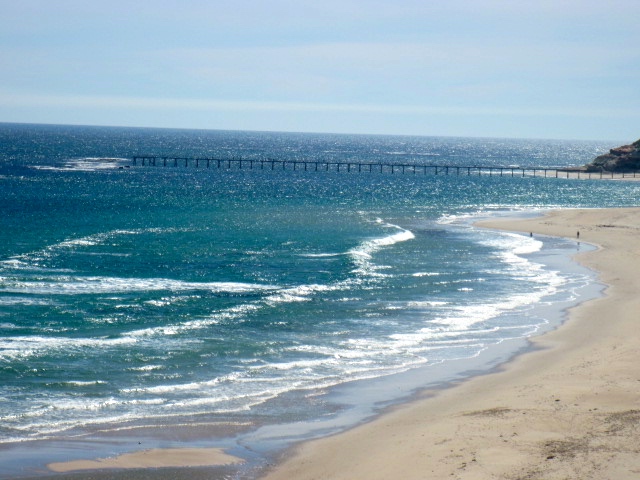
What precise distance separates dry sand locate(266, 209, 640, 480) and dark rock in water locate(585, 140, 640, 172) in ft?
400

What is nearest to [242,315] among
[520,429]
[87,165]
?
[520,429]

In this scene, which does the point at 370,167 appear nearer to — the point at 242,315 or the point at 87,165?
the point at 87,165

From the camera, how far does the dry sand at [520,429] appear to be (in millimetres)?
18141

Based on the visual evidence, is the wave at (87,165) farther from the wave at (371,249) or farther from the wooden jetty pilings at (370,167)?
the wave at (371,249)

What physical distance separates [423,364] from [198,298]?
1435cm

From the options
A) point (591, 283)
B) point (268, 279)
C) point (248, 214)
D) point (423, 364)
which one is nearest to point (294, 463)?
point (423, 364)

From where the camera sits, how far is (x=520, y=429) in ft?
68.4

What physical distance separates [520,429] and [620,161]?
137 metres

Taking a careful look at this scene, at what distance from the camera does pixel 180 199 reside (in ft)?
311

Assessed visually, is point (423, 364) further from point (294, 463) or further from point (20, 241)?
point (20, 241)

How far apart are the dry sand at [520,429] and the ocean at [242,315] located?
4.31 feet

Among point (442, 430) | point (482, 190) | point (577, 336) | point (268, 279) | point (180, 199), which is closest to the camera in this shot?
point (442, 430)

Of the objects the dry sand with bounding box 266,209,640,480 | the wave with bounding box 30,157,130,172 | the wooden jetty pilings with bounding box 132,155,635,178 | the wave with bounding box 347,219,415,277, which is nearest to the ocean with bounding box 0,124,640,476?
the wave with bounding box 347,219,415,277

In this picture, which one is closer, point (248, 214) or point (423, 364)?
point (423, 364)
